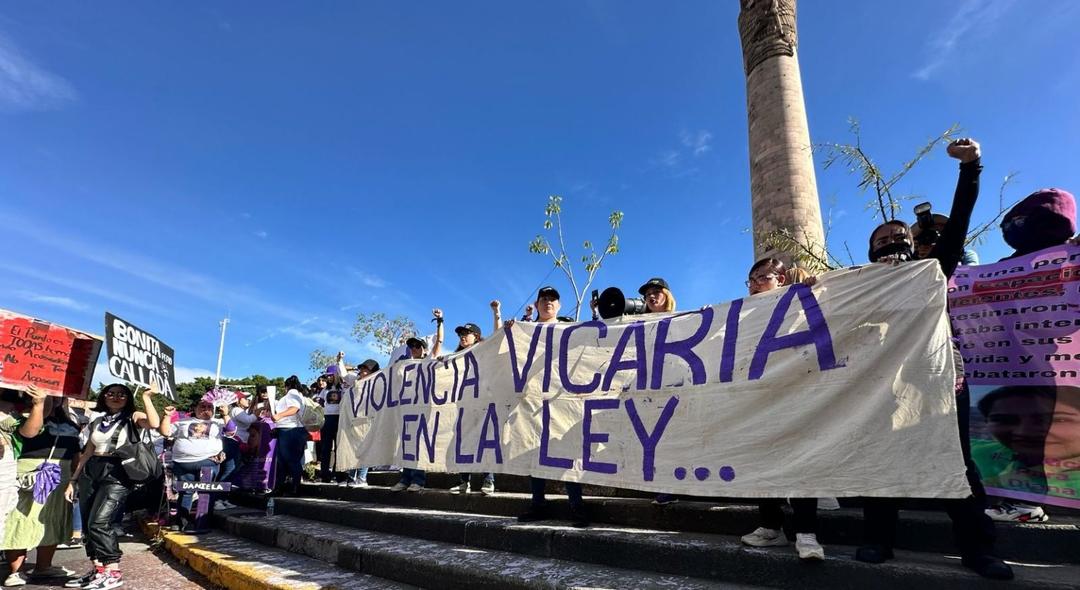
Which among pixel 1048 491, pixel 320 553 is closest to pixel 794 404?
pixel 1048 491

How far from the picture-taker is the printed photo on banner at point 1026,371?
257 cm

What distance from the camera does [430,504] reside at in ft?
17.2

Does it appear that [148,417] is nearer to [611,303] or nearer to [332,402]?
[332,402]

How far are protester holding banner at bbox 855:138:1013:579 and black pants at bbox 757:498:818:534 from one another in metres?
0.23

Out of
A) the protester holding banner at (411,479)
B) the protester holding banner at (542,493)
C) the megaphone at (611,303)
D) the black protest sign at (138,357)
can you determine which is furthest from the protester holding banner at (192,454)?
the megaphone at (611,303)

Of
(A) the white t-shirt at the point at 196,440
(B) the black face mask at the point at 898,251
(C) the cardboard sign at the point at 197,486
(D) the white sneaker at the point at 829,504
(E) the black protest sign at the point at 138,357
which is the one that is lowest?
(C) the cardboard sign at the point at 197,486

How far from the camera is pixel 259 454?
24.2ft

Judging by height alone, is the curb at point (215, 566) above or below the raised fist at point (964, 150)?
below

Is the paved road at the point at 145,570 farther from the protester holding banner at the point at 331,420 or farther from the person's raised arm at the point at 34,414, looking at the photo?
the protester holding banner at the point at 331,420

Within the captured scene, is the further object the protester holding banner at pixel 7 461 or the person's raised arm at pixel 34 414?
the person's raised arm at pixel 34 414

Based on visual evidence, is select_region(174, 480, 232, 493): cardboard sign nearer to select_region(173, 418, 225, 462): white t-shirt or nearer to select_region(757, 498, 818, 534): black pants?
select_region(173, 418, 225, 462): white t-shirt

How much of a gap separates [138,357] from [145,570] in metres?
2.26

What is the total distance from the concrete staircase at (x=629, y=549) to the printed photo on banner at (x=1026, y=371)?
10.2 inches

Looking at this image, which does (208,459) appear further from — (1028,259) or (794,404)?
(1028,259)
